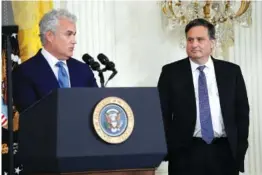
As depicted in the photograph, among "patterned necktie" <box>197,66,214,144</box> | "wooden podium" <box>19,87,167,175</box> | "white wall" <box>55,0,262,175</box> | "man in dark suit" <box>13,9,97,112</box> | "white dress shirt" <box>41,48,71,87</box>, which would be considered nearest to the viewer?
"wooden podium" <box>19,87,167,175</box>

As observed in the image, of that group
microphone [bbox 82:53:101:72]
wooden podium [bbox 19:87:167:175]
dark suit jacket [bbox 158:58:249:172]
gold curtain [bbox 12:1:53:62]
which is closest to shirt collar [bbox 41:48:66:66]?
microphone [bbox 82:53:101:72]

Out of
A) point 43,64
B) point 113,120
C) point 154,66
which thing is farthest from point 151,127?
point 154,66

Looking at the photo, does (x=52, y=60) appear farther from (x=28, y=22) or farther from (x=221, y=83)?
(x=28, y=22)

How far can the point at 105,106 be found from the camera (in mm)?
2199

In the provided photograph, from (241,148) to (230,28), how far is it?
168cm

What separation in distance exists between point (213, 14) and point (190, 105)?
1584mm

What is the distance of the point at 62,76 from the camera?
2834 millimetres

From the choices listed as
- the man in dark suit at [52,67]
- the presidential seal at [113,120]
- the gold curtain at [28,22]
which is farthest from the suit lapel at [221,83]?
the presidential seal at [113,120]

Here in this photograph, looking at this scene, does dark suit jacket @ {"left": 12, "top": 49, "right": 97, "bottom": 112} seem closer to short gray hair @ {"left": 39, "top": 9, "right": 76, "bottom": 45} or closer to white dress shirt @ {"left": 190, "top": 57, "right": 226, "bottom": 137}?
short gray hair @ {"left": 39, "top": 9, "right": 76, "bottom": 45}

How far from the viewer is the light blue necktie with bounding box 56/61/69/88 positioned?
2.78 meters

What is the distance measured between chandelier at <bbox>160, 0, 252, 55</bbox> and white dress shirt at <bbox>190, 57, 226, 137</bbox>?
1243 millimetres

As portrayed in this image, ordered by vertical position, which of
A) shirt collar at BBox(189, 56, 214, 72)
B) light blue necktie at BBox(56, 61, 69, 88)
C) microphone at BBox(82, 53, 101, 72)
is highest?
microphone at BBox(82, 53, 101, 72)

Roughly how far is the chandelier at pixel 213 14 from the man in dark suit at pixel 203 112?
118 cm

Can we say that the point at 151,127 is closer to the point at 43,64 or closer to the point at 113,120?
the point at 113,120
